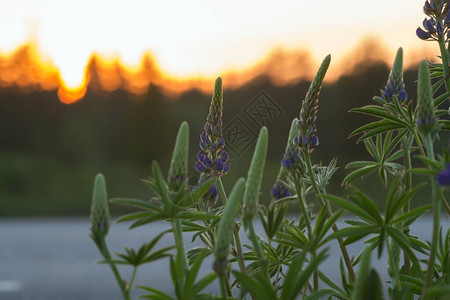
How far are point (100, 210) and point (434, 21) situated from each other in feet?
3.13

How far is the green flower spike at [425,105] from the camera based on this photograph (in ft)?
3.02

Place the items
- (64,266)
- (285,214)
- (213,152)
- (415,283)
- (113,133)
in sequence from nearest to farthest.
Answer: (285,214)
(415,283)
(213,152)
(64,266)
(113,133)

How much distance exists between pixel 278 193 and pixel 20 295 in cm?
802

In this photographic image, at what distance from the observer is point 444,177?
771mm

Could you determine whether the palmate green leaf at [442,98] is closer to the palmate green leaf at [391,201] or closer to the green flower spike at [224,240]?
the palmate green leaf at [391,201]

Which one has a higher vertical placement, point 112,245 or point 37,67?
point 37,67

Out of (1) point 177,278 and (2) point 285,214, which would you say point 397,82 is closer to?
(2) point 285,214

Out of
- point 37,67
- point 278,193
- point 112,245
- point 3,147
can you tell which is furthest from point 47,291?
point 37,67

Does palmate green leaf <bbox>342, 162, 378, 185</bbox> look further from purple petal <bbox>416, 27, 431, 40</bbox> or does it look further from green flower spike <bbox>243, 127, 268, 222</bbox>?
green flower spike <bbox>243, 127, 268, 222</bbox>

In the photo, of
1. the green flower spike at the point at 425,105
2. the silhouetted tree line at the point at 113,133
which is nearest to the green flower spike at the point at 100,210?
the green flower spike at the point at 425,105

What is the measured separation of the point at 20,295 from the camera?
8.66 metres

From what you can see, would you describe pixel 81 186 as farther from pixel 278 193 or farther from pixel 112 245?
pixel 278 193

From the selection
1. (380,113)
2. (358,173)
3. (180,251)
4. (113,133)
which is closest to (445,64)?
(380,113)

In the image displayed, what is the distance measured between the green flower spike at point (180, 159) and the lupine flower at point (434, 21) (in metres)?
0.77
